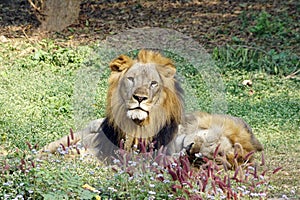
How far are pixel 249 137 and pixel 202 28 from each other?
6.67m

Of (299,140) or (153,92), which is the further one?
(299,140)

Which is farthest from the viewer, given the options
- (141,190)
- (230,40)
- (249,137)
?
(230,40)

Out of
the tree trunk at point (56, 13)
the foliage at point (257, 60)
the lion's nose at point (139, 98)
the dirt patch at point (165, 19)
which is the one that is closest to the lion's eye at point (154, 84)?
the lion's nose at point (139, 98)

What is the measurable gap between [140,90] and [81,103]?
3.28 m

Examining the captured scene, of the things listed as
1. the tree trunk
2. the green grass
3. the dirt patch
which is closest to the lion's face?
the green grass

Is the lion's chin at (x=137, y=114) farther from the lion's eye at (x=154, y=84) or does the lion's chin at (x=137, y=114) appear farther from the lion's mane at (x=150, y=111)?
the lion's eye at (x=154, y=84)

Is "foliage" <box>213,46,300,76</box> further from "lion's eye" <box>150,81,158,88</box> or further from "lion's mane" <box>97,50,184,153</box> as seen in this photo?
"lion's eye" <box>150,81,158,88</box>

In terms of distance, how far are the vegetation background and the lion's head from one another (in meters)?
0.55

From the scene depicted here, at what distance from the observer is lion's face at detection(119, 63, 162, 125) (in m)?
6.08

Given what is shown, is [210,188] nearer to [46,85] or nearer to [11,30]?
[46,85]

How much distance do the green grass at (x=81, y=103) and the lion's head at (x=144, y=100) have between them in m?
0.47

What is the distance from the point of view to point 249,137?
6941mm

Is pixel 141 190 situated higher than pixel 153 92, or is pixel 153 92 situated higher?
pixel 153 92

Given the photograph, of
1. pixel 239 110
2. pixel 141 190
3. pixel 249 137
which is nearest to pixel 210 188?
pixel 141 190
